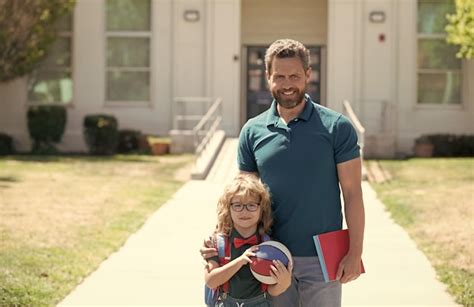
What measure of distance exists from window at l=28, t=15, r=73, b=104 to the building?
0.08ft

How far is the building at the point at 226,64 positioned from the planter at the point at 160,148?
170cm

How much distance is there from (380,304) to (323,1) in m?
15.7

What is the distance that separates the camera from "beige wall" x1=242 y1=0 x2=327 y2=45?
22.0 m

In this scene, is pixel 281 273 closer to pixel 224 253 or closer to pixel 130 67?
pixel 224 253

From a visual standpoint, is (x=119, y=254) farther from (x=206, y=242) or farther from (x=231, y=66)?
(x=231, y=66)

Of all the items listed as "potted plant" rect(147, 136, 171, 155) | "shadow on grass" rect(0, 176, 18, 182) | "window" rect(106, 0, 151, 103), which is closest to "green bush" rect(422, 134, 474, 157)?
"potted plant" rect(147, 136, 171, 155)

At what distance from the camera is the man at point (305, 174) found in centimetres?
405

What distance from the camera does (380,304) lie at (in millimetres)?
7285

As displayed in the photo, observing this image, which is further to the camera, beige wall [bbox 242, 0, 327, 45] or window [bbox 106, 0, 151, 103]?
beige wall [bbox 242, 0, 327, 45]

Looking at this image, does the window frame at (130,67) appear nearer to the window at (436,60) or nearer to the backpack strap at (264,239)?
the window at (436,60)

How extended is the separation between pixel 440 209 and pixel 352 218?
27.0 ft

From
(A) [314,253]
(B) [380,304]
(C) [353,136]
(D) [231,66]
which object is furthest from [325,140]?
(D) [231,66]

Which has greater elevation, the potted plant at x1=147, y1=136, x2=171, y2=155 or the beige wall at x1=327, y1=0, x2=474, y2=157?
the beige wall at x1=327, y1=0, x2=474, y2=157

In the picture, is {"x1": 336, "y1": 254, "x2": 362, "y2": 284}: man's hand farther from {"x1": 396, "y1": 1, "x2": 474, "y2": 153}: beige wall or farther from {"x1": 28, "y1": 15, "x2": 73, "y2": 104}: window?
{"x1": 28, "y1": 15, "x2": 73, "y2": 104}: window
